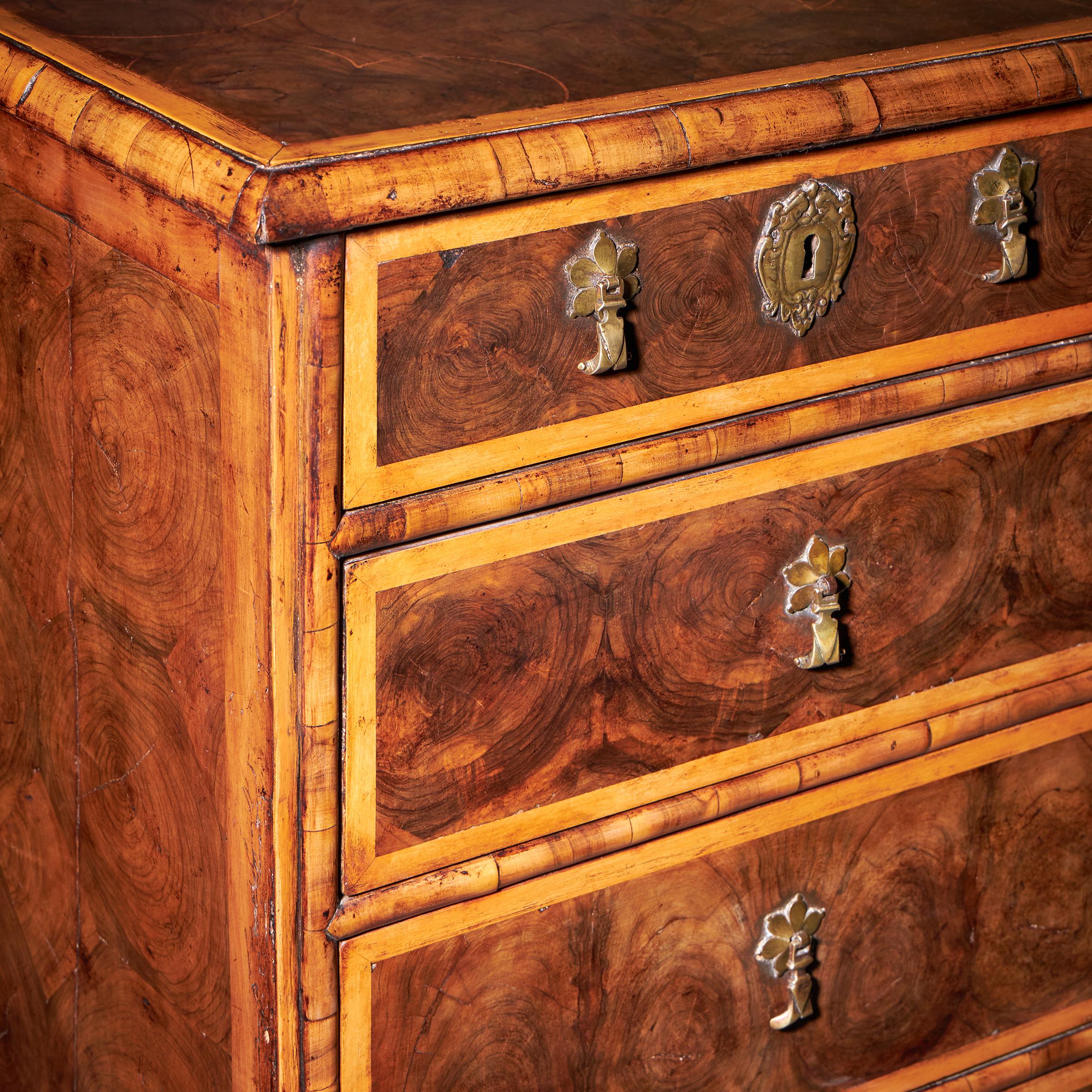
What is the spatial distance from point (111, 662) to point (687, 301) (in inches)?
17.3

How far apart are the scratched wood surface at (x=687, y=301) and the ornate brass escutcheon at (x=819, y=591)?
0.45 feet

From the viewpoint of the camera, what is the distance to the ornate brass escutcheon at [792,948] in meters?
1.29

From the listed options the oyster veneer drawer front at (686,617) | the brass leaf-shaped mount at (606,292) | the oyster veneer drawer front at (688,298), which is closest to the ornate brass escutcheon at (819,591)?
the oyster veneer drawer front at (686,617)

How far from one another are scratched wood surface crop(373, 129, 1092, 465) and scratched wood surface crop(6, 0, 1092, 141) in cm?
9

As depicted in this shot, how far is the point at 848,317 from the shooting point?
1.13 m

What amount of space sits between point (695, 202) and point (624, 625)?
0.27 metres

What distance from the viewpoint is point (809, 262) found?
1099mm

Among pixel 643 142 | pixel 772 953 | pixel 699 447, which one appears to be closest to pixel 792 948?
pixel 772 953

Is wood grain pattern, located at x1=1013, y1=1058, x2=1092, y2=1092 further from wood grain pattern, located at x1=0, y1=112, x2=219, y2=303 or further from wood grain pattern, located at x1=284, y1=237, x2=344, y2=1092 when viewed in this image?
wood grain pattern, located at x1=0, y1=112, x2=219, y2=303

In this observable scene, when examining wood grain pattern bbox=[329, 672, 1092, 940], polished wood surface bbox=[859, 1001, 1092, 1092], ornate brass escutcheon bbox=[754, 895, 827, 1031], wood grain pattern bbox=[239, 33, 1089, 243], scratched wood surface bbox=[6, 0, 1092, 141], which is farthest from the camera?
polished wood surface bbox=[859, 1001, 1092, 1092]

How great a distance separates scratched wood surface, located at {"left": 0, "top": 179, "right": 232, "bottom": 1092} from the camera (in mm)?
1036

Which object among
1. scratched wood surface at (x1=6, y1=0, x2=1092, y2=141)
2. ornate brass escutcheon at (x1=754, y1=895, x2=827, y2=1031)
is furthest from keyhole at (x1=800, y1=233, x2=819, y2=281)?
ornate brass escutcheon at (x1=754, y1=895, x2=827, y2=1031)

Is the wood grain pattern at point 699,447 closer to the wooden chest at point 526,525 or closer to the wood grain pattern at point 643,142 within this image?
the wooden chest at point 526,525

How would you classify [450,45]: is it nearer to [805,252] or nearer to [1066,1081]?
[805,252]
